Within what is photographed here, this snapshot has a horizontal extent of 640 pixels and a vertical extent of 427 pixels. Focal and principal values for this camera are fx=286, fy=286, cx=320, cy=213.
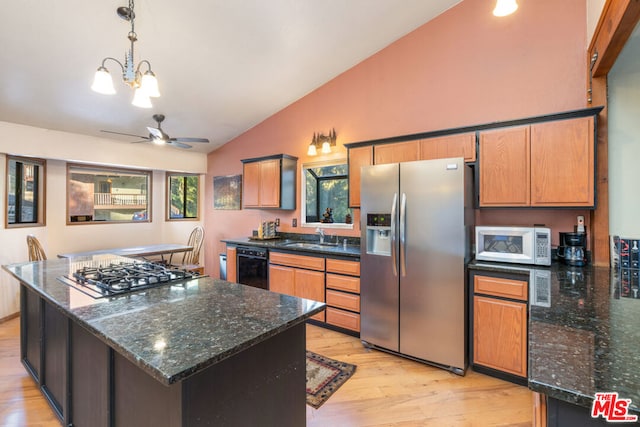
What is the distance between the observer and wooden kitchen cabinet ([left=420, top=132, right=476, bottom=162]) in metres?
2.66

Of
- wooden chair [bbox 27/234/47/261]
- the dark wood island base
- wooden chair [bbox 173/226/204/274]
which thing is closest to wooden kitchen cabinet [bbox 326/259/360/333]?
the dark wood island base

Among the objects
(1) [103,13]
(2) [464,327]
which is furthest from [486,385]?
(1) [103,13]

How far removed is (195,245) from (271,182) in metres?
2.33

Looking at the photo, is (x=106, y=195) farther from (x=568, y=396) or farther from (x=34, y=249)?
(x=568, y=396)

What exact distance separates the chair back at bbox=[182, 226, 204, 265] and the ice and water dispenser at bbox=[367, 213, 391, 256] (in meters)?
3.70

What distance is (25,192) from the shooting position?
12.7 feet

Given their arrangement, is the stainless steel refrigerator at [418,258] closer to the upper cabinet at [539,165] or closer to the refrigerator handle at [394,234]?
the refrigerator handle at [394,234]

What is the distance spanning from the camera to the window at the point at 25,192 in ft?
12.0

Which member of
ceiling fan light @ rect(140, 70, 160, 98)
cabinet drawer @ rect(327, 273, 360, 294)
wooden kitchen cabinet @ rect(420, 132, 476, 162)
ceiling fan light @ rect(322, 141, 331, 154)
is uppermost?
ceiling fan light @ rect(322, 141, 331, 154)

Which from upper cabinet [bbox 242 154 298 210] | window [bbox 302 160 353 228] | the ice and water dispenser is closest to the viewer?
the ice and water dispenser

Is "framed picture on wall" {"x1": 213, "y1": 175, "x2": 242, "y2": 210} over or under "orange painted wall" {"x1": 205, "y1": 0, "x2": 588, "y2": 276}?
under

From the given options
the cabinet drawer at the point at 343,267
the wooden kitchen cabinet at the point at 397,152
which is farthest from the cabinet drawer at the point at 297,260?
the wooden kitchen cabinet at the point at 397,152

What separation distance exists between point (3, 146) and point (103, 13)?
239 cm

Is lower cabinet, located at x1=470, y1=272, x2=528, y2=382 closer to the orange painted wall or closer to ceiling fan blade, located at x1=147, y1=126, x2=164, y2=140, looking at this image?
the orange painted wall
